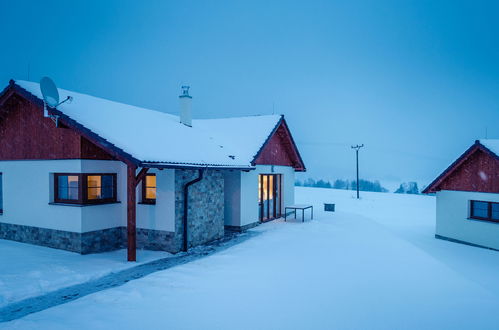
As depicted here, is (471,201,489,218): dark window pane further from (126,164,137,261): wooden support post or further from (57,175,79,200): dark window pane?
(57,175,79,200): dark window pane

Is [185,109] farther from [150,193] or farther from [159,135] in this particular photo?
→ [150,193]

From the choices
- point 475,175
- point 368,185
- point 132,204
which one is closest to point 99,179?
point 132,204

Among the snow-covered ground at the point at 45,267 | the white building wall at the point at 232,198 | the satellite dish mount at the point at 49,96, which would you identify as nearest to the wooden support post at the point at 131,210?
the snow-covered ground at the point at 45,267

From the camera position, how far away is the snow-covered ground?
6.15 meters

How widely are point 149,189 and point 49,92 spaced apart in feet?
12.6

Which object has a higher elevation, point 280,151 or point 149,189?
point 280,151

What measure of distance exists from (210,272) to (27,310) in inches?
140

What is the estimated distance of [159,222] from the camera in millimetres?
9266

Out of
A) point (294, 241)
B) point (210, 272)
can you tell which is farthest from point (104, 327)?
point (294, 241)

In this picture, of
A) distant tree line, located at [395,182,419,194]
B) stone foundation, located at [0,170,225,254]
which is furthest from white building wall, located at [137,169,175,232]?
distant tree line, located at [395,182,419,194]

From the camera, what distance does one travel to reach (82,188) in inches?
339

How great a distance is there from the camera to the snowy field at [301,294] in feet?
15.6

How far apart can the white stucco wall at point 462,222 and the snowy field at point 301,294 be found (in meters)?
1.87

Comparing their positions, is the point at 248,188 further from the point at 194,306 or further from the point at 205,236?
the point at 194,306
